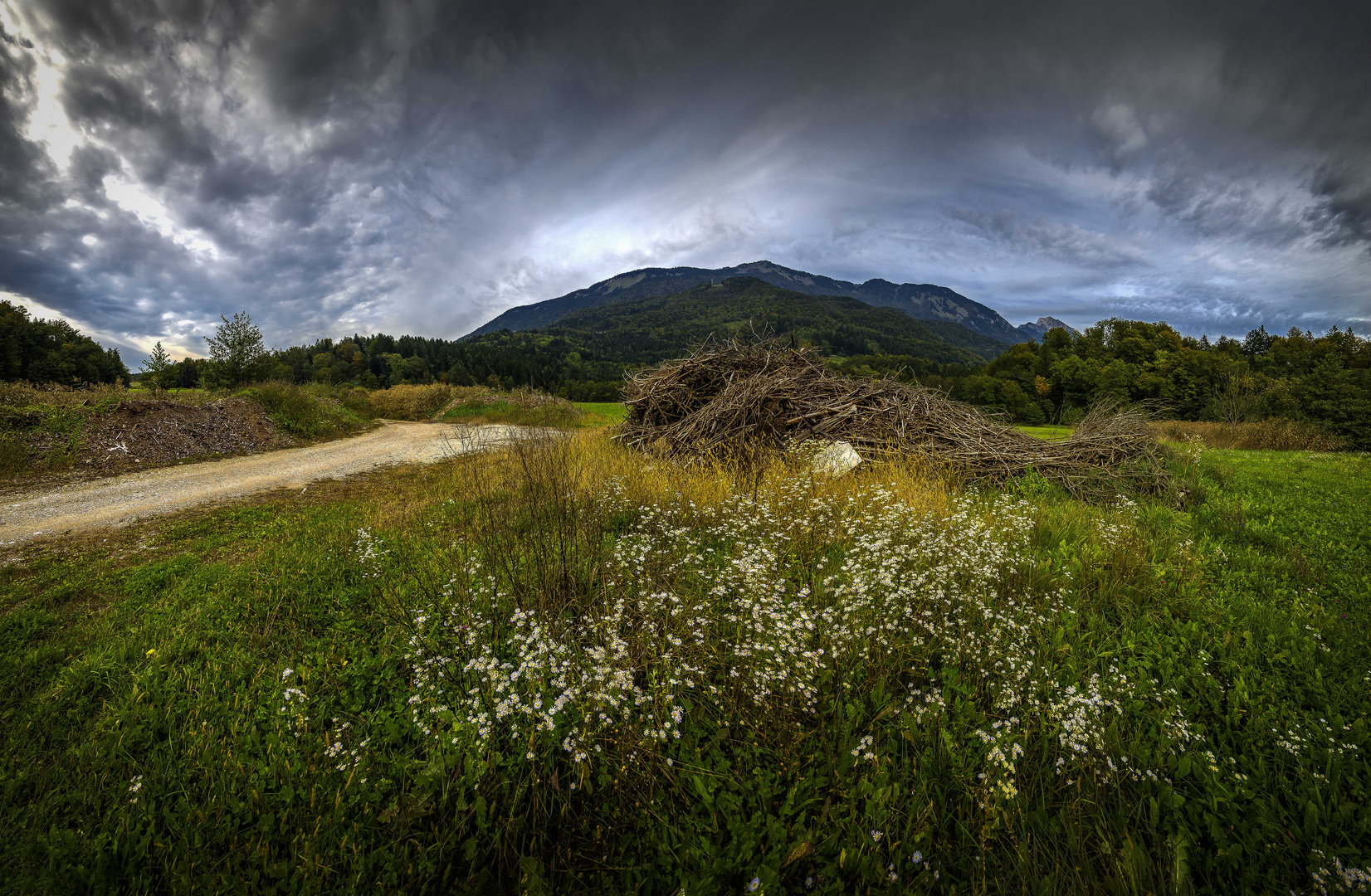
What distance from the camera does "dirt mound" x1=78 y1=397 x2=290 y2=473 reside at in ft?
34.9

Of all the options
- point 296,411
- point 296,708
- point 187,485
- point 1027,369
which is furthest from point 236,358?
point 1027,369

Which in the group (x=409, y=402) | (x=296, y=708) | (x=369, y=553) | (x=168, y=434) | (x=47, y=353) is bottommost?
(x=296, y=708)

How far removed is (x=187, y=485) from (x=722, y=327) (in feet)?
451

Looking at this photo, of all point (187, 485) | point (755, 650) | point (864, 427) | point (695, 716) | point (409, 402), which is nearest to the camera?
point (695, 716)

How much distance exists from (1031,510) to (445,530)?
25.0 feet

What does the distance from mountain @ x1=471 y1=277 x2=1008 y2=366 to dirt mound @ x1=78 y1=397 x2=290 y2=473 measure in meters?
81.0

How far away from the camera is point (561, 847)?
1.96m

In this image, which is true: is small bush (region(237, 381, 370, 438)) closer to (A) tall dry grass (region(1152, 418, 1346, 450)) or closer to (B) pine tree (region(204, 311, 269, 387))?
(B) pine tree (region(204, 311, 269, 387))

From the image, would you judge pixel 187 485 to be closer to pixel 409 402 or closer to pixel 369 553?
pixel 369 553

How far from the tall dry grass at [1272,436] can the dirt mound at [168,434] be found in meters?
29.6

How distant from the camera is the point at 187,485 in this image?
9.11 m

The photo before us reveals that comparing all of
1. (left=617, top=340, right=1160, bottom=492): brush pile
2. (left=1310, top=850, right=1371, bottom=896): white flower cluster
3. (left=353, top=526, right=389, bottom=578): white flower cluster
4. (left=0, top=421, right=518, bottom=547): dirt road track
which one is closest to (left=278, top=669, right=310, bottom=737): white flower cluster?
(left=353, top=526, right=389, bottom=578): white flower cluster

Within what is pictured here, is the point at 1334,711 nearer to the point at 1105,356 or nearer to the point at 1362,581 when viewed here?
the point at 1362,581

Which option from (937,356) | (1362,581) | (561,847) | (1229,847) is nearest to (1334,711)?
(1229,847)
